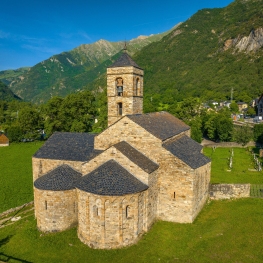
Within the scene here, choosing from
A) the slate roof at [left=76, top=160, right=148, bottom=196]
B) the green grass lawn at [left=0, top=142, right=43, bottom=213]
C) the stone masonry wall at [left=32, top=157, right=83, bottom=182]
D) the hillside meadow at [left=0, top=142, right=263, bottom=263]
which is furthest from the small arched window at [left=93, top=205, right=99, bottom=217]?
the green grass lawn at [left=0, top=142, right=43, bottom=213]

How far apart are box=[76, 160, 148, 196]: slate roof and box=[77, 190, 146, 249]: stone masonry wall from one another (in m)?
0.33

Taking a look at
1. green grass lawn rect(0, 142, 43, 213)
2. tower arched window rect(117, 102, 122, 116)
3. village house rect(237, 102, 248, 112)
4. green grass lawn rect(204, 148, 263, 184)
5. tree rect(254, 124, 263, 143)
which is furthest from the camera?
village house rect(237, 102, 248, 112)

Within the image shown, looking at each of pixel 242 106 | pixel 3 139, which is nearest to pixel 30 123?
pixel 3 139

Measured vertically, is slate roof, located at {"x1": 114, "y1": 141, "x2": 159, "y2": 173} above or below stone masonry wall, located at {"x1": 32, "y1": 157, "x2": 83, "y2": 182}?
above

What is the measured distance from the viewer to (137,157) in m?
18.7

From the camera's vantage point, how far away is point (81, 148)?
23188mm

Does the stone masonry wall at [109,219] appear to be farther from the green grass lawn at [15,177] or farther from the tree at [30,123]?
the tree at [30,123]

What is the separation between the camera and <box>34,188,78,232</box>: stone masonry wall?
18.0 m

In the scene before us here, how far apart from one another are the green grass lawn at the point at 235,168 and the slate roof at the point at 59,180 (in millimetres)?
17316

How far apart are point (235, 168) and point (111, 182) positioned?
81.1 feet

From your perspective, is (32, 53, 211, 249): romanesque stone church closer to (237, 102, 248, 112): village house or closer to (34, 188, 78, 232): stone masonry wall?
(34, 188, 78, 232): stone masonry wall

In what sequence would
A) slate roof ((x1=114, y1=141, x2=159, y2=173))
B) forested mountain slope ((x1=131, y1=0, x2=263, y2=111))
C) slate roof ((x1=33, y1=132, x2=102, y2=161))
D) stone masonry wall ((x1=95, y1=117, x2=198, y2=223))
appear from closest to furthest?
1. slate roof ((x1=114, y1=141, x2=159, y2=173))
2. stone masonry wall ((x1=95, y1=117, x2=198, y2=223))
3. slate roof ((x1=33, y1=132, x2=102, y2=161))
4. forested mountain slope ((x1=131, y1=0, x2=263, y2=111))

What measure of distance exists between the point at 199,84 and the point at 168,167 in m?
105

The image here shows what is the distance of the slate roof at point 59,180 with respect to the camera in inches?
714
